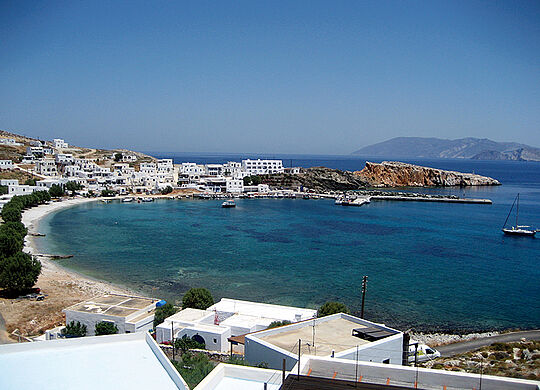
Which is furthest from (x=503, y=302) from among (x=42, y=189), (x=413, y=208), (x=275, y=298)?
(x=42, y=189)

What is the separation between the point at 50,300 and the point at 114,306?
3713 mm

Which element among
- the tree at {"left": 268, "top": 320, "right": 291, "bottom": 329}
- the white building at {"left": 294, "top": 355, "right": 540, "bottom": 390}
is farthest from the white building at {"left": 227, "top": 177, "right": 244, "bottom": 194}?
the white building at {"left": 294, "top": 355, "right": 540, "bottom": 390}

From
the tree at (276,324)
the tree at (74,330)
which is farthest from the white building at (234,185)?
the tree at (276,324)

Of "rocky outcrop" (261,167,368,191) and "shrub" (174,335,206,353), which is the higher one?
"rocky outcrop" (261,167,368,191)

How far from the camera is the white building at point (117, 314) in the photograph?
37.7 ft

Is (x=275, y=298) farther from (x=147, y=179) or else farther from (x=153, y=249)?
(x=147, y=179)

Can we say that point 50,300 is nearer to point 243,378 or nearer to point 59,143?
point 243,378

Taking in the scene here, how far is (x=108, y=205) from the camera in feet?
137

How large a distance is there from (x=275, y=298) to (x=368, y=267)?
694cm

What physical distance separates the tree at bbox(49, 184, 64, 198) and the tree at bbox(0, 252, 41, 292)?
92.6 ft

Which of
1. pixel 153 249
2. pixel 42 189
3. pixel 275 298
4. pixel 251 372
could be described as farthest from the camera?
pixel 42 189

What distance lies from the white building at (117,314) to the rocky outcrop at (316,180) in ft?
151

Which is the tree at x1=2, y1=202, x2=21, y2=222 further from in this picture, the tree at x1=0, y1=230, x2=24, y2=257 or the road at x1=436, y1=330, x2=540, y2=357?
the road at x1=436, y1=330, x2=540, y2=357

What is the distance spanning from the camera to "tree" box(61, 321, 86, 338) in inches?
450
